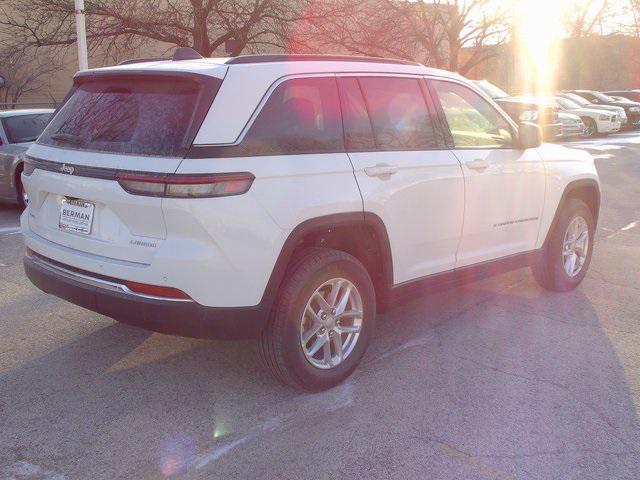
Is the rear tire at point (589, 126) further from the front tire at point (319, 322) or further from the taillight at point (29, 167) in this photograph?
the taillight at point (29, 167)

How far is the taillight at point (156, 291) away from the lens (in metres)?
3.48

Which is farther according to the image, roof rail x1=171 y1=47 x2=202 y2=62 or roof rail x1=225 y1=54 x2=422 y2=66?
roof rail x1=171 y1=47 x2=202 y2=62

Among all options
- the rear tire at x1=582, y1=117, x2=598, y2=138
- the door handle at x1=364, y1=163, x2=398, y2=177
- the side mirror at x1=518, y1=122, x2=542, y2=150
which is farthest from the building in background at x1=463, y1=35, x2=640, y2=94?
the door handle at x1=364, y1=163, x2=398, y2=177

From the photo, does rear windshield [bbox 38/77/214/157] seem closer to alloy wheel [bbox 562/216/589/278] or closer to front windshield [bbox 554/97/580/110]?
alloy wheel [bbox 562/216/589/278]

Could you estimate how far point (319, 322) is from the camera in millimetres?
3965

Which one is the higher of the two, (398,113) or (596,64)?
(596,64)

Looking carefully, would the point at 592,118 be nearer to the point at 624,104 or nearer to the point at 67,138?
the point at 624,104

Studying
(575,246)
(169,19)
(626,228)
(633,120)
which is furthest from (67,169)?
(633,120)

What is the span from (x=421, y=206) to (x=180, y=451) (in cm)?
203

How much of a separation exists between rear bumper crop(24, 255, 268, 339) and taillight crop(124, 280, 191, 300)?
0.09 feet

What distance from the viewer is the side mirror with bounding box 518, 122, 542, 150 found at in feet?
17.0

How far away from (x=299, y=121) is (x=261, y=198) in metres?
0.57

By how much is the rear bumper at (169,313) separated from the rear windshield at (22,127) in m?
7.38

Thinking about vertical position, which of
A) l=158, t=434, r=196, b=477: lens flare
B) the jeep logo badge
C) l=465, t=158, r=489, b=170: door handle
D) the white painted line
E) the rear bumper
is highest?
the jeep logo badge
